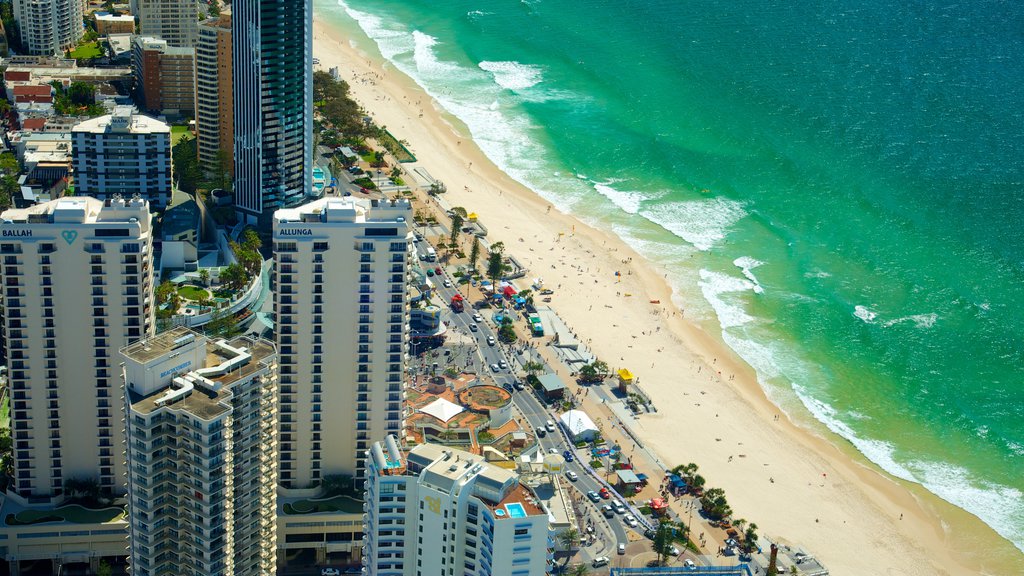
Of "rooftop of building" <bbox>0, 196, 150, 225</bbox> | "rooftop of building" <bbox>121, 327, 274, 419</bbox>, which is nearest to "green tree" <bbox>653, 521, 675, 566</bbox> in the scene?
"rooftop of building" <bbox>121, 327, 274, 419</bbox>

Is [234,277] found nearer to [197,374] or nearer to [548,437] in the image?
[548,437]

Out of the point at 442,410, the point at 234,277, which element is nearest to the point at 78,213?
the point at 234,277

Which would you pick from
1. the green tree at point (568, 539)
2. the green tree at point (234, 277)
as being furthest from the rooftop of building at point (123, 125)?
the green tree at point (568, 539)

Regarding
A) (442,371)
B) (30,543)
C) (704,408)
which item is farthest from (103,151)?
(704,408)

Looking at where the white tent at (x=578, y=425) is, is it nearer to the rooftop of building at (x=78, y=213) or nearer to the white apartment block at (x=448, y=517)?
the rooftop of building at (x=78, y=213)

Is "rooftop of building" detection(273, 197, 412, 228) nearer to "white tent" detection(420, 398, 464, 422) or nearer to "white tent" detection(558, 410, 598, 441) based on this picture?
"white tent" detection(420, 398, 464, 422)
